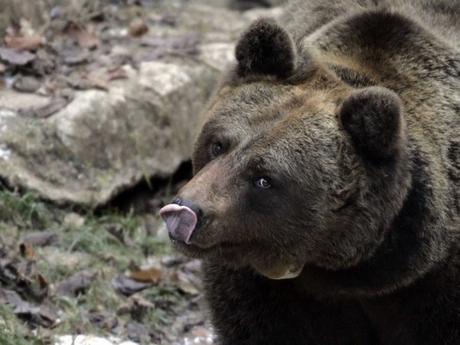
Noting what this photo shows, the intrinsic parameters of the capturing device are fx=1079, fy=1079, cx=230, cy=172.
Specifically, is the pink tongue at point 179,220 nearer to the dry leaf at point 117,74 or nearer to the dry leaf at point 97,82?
the dry leaf at point 97,82

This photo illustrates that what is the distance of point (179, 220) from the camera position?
5.07m

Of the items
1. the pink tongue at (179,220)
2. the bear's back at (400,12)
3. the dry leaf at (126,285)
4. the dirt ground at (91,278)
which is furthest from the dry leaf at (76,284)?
the pink tongue at (179,220)

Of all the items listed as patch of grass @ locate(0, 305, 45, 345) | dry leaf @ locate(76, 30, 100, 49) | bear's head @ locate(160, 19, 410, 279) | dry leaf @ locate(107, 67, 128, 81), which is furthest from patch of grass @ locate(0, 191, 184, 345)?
bear's head @ locate(160, 19, 410, 279)

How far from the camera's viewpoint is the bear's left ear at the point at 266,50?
18.7 ft

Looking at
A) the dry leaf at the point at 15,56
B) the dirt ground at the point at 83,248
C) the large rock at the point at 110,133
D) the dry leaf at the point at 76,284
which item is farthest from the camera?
the dry leaf at the point at 15,56

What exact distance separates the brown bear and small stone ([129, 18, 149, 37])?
4312 millimetres

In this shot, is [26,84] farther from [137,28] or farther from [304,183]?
[304,183]

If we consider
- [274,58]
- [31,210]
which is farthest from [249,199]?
[31,210]

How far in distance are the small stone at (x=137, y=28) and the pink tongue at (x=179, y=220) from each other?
5.55 metres

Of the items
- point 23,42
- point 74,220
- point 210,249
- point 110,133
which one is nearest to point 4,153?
point 74,220

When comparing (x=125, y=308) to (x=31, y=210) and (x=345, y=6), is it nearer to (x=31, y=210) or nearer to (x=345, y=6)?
(x=31, y=210)

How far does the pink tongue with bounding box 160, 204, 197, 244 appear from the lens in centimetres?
505

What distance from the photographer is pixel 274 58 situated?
576 cm

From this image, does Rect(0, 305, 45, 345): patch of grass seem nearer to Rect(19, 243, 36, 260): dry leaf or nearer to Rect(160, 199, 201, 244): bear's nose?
Rect(19, 243, 36, 260): dry leaf
